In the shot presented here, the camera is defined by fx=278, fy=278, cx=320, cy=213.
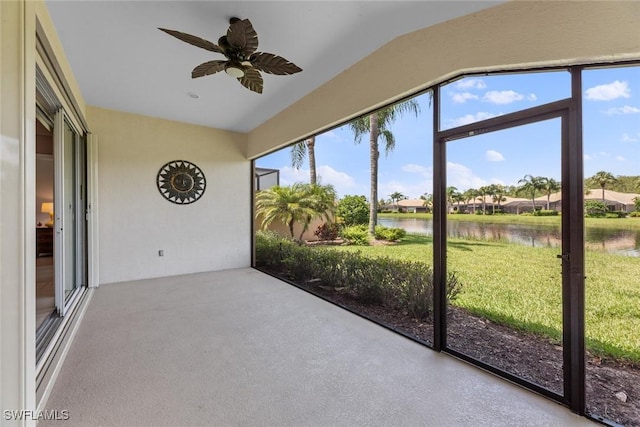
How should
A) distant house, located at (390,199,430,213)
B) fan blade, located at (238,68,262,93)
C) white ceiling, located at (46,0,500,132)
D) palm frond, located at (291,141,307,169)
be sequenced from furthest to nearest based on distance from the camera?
palm frond, located at (291,141,307,169), distant house, located at (390,199,430,213), fan blade, located at (238,68,262,93), white ceiling, located at (46,0,500,132)

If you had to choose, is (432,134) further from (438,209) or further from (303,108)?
(303,108)

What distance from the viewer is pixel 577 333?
68.5 inches

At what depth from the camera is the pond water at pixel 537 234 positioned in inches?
67.1

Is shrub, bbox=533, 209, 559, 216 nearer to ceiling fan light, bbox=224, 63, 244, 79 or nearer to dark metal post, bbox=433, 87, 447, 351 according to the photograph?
dark metal post, bbox=433, 87, 447, 351

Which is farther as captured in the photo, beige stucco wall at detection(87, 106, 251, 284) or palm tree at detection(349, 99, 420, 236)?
beige stucco wall at detection(87, 106, 251, 284)

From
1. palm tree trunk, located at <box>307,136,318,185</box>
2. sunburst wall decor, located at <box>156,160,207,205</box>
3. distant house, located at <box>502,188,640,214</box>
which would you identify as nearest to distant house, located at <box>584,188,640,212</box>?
distant house, located at <box>502,188,640,214</box>

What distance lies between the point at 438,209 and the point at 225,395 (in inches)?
85.0

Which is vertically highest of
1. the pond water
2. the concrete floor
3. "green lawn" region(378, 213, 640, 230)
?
"green lawn" region(378, 213, 640, 230)

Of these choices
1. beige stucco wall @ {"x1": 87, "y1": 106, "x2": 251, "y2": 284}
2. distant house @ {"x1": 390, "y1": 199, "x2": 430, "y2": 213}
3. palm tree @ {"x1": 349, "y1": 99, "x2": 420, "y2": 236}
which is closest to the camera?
distant house @ {"x1": 390, "y1": 199, "x2": 430, "y2": 213}

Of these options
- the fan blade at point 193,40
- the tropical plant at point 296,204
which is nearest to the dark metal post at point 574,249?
the fan blade at point 193,40

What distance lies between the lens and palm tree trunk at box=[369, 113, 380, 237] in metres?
3.80

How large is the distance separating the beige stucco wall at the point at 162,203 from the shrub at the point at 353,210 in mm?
2273

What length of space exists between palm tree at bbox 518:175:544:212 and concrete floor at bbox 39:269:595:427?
1.33 m

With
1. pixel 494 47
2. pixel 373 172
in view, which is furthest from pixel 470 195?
pixel 373 172
